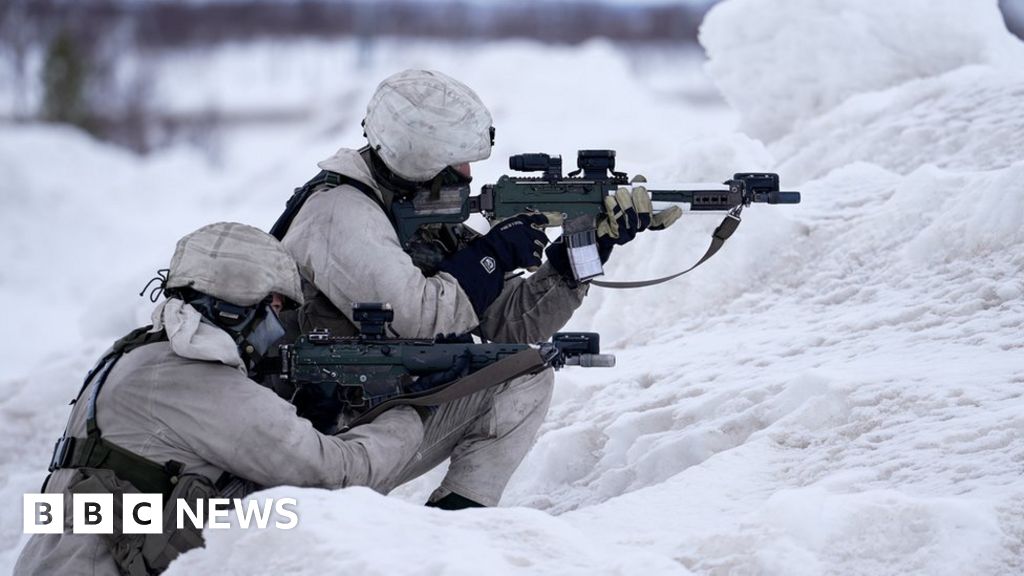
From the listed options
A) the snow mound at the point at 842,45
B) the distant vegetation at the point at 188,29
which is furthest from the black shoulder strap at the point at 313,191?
the distant vegetation at the point at 188,29

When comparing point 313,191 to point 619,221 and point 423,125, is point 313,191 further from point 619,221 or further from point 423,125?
point 619,221

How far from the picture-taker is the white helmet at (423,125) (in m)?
4.79

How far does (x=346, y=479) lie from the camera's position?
421cm

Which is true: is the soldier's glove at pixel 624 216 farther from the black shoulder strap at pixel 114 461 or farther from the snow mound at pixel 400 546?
the black shoulder strap at pixel 114 461

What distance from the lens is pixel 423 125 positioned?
4.78 meters

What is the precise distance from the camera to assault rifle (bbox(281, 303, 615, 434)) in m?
4.44

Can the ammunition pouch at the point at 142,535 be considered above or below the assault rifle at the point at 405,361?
below

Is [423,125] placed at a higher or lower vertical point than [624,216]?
higher

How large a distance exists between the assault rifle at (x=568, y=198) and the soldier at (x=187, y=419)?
83 cm

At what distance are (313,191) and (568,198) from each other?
81cm

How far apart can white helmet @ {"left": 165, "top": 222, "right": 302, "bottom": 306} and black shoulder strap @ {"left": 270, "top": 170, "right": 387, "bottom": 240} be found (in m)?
0.65

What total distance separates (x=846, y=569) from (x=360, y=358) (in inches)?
57.8

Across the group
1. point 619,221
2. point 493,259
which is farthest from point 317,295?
point 619,221

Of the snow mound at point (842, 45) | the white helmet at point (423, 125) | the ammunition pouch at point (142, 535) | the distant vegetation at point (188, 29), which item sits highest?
the distant vegetation at point (188, 29)
